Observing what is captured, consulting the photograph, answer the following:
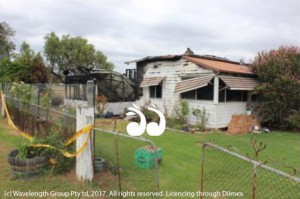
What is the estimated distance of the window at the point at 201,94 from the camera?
44.5ft

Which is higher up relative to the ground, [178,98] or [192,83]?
[192,83]

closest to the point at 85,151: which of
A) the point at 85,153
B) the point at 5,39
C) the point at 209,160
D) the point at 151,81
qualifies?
the point at 85,153

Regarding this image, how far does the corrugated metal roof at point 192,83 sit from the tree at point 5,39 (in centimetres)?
2579

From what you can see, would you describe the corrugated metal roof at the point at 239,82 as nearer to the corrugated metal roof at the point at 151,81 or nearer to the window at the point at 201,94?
the window at the point at 201,94

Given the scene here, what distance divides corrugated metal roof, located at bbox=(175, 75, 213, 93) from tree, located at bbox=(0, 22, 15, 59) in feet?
84.6

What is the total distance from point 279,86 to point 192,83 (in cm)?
397

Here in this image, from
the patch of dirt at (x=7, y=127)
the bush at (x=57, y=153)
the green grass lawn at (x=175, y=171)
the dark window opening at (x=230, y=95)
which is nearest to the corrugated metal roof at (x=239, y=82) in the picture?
the dark window opening at (x=230, y=95)

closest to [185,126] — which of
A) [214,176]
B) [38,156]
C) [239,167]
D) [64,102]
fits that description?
[239,167]

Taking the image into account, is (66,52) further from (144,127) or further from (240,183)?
(240,183)

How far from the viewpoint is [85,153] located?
221 inches

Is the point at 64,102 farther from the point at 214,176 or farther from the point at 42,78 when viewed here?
the point at 214,176

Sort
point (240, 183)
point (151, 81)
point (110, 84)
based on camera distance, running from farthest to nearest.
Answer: point (110, 84) < point (151, 81) < point (240, 183)

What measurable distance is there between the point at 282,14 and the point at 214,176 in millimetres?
8314

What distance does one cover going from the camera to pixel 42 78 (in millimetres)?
23047
